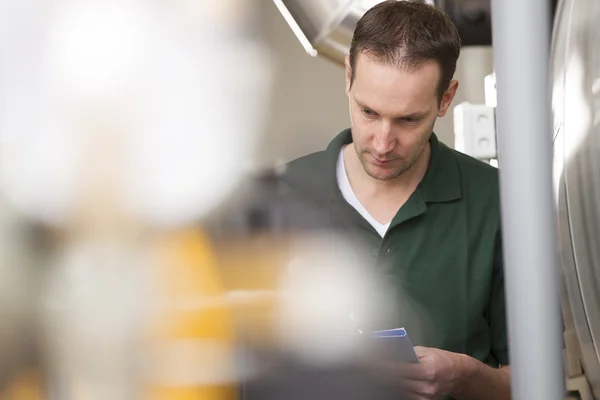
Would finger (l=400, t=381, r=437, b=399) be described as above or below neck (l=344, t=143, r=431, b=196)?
below

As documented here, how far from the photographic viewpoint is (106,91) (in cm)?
87

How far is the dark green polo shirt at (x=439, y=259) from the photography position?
103cm

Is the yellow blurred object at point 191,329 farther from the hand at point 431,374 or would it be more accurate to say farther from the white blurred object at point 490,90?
the white blurred object at point 490,90

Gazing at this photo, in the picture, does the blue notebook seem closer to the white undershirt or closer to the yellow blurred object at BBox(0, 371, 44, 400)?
the white undershirt

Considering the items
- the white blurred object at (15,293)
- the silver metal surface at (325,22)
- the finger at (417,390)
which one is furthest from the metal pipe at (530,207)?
the silver metal surface at (325,22)

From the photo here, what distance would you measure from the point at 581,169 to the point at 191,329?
46 cm

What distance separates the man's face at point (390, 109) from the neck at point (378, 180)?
41mm

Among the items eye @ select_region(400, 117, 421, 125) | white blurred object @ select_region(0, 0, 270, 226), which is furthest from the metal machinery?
white blurred object @ select_region(0, 0, 270, 226)

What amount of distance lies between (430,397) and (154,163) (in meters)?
0.42

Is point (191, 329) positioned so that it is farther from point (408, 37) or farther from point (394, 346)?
point (408, 37)

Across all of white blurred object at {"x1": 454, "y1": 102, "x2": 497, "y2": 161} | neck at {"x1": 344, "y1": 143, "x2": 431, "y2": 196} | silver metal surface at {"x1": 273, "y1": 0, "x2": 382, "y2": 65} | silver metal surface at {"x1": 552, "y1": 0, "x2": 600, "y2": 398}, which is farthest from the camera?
white blurred object at {"x1": 454, "y1": 102, "x2": 497, "y2": 161}

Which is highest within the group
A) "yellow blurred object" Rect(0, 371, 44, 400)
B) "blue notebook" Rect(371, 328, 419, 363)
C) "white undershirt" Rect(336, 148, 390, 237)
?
"white undershirt" Rect(336, 148, 390, 237)

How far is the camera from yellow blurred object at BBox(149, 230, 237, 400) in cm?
81

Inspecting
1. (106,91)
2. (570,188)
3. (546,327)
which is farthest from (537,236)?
(106,91)
